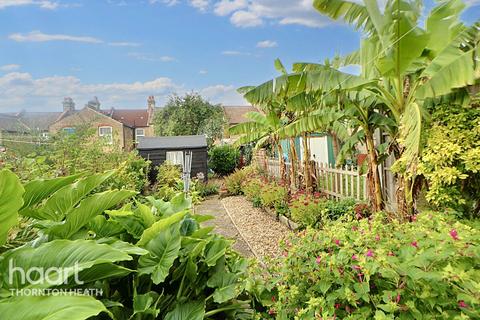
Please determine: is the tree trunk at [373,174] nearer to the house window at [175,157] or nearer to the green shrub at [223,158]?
the house window at [175,157]

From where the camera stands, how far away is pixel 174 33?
570cm

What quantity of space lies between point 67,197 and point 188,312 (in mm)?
842

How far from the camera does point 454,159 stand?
3.66m

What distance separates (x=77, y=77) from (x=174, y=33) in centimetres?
210

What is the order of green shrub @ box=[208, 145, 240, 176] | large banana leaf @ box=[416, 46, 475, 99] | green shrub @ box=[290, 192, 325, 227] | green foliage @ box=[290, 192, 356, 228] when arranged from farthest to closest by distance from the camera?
green shrub @ box=[208, 145, 240, 176]
green shrub @ box=[290, 192, 325, 227]
green foliage @ box=[290, 192, 356, 228]
large banana leaf @ box=[416, 46, 475, 99]

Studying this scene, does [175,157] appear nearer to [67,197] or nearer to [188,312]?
[67,197]

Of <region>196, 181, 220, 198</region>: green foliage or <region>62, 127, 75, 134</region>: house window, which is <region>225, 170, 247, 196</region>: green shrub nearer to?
<region>196, 181, 220, 198</region>: green foliage

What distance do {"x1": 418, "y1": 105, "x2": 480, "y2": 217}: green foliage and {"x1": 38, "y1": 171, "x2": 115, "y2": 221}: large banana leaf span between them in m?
3.71

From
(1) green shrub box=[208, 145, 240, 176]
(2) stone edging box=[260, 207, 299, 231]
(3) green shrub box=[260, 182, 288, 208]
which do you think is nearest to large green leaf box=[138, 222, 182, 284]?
(2) stone edging box=[260, 207, 299, 231]

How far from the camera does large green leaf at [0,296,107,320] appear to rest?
2.98ft

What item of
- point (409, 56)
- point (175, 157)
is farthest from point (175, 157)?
point (409, 56)

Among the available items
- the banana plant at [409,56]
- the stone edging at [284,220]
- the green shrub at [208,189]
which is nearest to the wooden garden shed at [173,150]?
the green shrub at [208,189]

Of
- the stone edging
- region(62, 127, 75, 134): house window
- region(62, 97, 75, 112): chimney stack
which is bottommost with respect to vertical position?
the stone edging

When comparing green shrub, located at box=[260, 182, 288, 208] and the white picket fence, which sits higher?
the white picket fence
